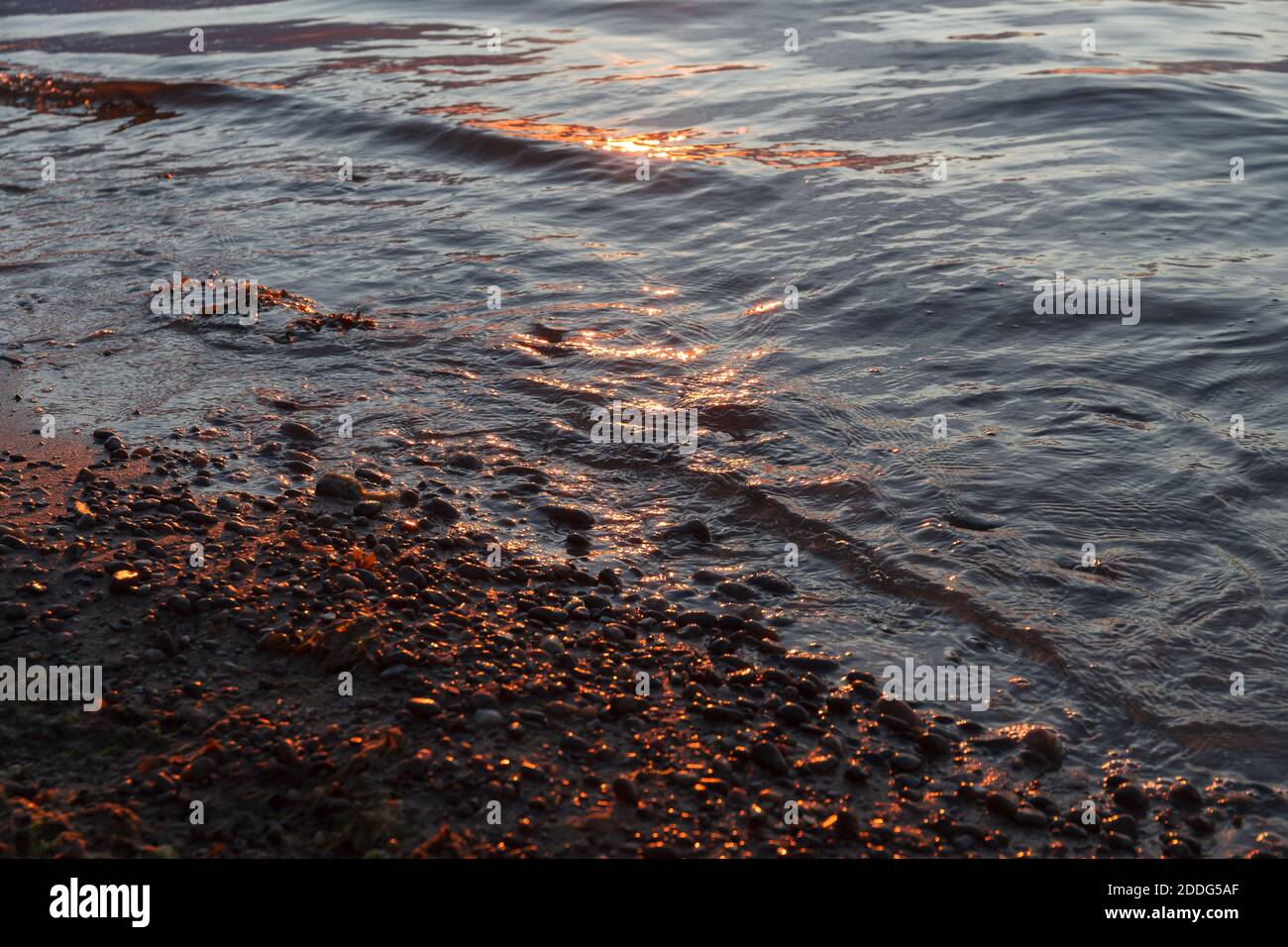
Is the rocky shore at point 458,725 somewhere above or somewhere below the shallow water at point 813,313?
below

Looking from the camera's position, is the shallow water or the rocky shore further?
the shallow water

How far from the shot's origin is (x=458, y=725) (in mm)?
4273

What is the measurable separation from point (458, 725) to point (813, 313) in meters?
5.65

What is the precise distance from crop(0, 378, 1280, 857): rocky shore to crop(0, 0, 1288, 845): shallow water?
15.4 inches

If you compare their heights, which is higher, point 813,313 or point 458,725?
point 813,313

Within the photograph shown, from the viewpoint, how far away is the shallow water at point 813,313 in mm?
5551

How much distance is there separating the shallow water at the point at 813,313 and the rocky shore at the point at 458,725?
39cm

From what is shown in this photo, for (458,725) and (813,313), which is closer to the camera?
(458,725)

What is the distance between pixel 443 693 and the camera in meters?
4.47

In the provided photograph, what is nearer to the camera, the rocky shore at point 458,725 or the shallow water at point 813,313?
the rocky shore at point 458,725

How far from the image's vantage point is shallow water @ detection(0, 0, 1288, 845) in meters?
5.55

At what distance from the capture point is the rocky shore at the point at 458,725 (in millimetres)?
3883
